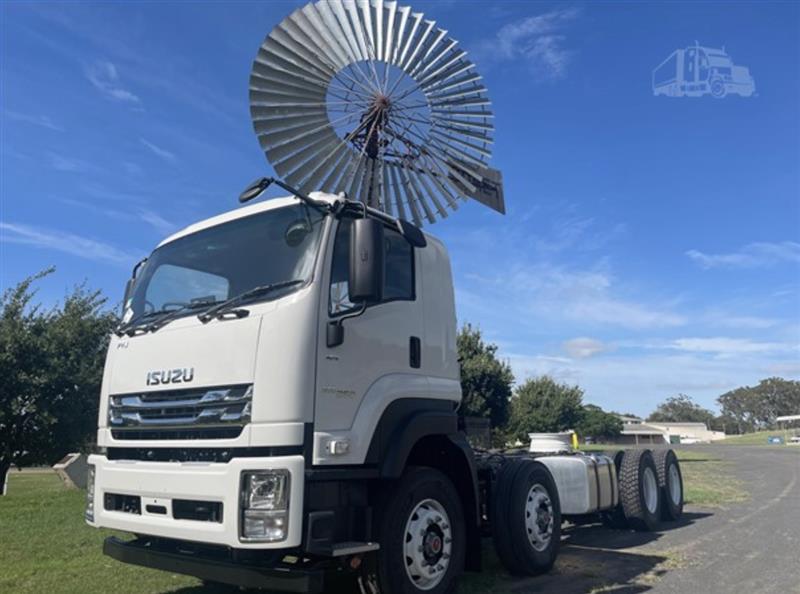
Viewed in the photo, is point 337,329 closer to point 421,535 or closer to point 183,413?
point 183,413

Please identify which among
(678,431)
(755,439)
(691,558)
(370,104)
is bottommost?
(691,558)

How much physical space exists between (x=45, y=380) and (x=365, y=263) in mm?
16549

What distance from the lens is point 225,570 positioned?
4332 mm

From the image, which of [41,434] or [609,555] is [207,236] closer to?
[609,555]

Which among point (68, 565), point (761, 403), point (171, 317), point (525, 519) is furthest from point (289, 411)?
point (761, 403)

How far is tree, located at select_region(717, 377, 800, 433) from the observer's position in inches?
5002

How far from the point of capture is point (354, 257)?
4648 millimetres

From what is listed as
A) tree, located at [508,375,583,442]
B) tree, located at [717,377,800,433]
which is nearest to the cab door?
tree, located at [508,375,583,442]

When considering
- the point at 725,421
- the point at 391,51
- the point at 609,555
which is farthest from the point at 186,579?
the point at 725,421

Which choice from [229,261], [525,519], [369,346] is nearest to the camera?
[369,346]

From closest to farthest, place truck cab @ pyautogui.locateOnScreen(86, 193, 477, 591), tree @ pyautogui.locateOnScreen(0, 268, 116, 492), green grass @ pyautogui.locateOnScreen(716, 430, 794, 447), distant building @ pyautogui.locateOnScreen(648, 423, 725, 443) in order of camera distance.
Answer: truck cab @ pyautogui.locateOnScreen(86, 193, 477, 591) → tree @ pyautogui.locateOnScreen(0, 268, 116, 492) → green grass @ pyautogui.locateOnScreen(716, 430, 794, 447) → distant building @ pyautogui.locateOnScreen(648, 423, 725, 443)

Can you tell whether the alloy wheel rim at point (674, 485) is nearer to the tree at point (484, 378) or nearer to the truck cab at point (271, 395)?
the truck cab at point (271, 395)

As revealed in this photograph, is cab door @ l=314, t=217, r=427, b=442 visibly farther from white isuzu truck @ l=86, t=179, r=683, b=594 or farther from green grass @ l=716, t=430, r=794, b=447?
green grass @ l=716, t=430, r=794, b=447

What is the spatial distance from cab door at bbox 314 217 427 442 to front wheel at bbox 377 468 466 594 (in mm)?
636
